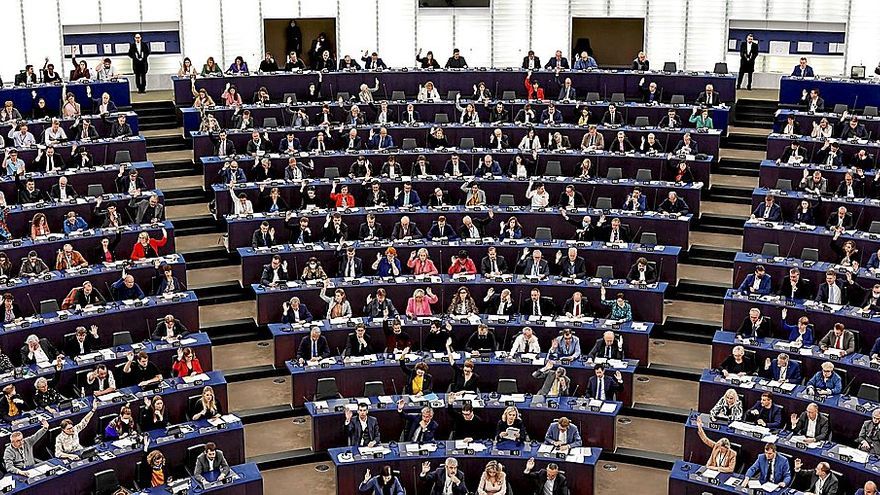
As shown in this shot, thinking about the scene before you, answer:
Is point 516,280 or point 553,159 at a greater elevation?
point 553,159

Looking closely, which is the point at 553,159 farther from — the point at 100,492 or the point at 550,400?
the point at 100,492

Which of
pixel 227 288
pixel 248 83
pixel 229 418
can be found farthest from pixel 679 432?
pixel 248 83

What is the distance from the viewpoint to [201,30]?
3472 centimetres

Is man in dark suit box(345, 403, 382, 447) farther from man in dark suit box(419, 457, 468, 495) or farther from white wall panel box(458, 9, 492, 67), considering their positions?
white wall panel box(458, 9, 492, 67)

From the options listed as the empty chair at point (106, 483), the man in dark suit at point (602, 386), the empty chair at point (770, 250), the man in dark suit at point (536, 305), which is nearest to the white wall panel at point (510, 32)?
the empty chair at point (770, 250)

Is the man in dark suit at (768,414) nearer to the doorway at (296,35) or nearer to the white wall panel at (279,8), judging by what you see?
the doorway at (296,35)

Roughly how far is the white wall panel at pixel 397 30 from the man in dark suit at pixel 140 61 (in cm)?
640

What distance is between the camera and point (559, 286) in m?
23.9

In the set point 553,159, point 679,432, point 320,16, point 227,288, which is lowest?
point 679,432

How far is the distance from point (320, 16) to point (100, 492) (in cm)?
1997

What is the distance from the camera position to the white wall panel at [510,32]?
3556 centimetres

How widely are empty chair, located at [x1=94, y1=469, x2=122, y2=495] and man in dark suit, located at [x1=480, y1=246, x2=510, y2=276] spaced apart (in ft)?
28.6

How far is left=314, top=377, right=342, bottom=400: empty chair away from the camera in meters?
20.8

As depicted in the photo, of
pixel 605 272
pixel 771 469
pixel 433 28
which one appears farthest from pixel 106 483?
pixel 433 28
